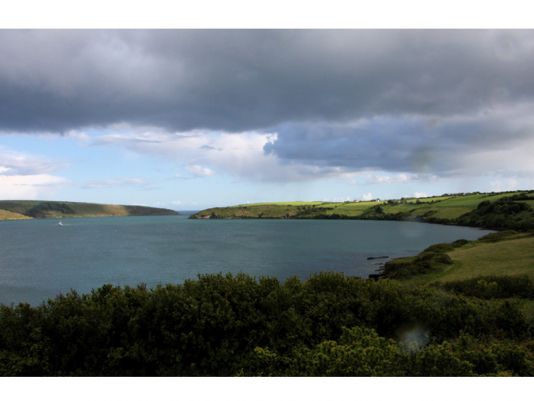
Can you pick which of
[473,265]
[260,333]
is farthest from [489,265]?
[260,333]

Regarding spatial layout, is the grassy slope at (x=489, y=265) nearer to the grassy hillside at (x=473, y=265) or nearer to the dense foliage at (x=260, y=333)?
the grassy hillside at (x=473, y=265)

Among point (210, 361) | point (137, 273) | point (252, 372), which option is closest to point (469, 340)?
point (252, 372)

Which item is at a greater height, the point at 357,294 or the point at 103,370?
the point at 357,294

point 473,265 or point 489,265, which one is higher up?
point 489,265

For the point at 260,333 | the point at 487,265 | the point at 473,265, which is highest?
the point at 260,333

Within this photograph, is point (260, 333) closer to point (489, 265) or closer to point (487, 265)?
point (489, 265)

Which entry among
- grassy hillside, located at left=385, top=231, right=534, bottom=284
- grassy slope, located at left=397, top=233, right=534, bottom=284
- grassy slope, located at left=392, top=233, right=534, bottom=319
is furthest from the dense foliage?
grassy hillside, located at left=385, top=231, right=534, bottom=284

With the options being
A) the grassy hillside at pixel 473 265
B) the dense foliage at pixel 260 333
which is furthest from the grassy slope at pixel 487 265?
the dense foliage at pixel 260 333

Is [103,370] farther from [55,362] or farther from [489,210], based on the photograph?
[489,210]

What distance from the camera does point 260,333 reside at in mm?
18500

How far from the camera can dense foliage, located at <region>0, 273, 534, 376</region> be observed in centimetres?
1388

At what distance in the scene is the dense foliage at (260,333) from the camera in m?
13.9

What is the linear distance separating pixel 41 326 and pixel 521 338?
78.1 ft

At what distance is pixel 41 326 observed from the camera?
56.4ft
